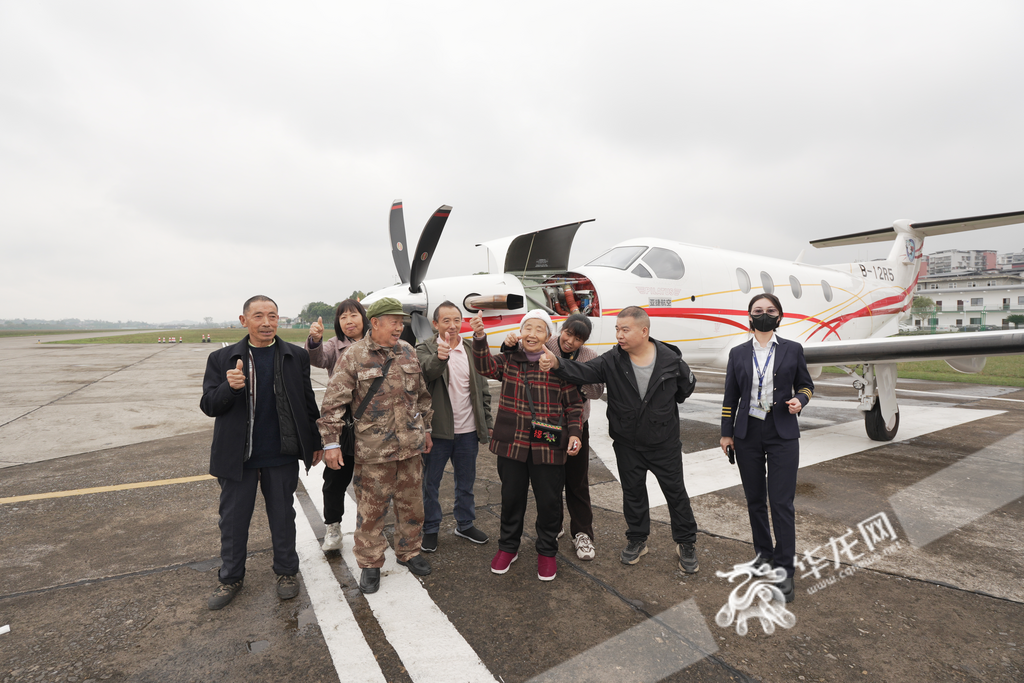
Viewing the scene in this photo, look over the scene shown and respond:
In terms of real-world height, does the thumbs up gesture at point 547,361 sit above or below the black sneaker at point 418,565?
above

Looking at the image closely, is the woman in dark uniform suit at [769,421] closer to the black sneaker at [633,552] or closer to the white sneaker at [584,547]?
the black sneaker at [633,552]

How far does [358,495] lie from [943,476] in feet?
20.2

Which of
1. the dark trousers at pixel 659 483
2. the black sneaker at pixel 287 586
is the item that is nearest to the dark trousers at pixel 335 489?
the black sneaker at pixel 287 586

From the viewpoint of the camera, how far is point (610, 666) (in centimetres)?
232

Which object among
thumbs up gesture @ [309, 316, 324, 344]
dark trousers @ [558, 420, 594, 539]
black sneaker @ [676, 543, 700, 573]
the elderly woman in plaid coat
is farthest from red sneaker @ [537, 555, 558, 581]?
thumbs up gesture @ [309, 316, 324, 344]

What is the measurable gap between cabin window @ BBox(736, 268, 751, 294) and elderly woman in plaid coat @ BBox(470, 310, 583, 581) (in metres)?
5.96

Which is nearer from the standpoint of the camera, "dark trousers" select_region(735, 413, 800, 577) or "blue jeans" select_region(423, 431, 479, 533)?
"dark trousers" select_region(735, 413, 800, 577)

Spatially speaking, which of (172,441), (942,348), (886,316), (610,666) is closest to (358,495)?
(610,666)

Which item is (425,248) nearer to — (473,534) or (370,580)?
(473,534)

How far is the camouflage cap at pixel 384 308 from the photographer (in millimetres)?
3125

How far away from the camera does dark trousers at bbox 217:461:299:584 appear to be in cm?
299
